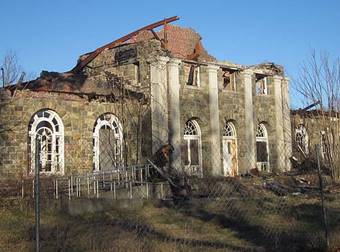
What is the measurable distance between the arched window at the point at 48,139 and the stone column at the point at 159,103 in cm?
452

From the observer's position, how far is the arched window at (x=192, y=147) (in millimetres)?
24856

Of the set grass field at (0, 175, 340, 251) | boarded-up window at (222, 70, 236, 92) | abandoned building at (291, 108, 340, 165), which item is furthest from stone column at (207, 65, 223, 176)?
grass field at (0, 175, 340, 251)

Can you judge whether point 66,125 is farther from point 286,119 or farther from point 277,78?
point 286,119

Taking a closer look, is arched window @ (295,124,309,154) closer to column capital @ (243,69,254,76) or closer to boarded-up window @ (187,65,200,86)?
column capital @ (243,69,254,76)

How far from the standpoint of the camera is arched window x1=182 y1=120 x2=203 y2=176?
979 inches

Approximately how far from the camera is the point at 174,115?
24.0 metres

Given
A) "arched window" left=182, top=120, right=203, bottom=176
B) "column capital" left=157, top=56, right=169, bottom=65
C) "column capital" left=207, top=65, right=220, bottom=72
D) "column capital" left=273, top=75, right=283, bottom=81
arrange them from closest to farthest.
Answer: "column capital" left=157, top=56, right=169, bottom=65 < "arched window" left=182, top=120, right=203, bottom=176 < "column capital" left=207, top=65, right=220, bottom=72 < "column capital" left=273, top=75, right=283, bottom=81

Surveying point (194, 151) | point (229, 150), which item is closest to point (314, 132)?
point (229, 150)

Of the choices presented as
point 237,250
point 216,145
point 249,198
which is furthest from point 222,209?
point 216,145

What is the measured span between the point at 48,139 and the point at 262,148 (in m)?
13.6

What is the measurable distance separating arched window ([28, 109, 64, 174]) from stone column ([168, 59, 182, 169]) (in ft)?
18.1

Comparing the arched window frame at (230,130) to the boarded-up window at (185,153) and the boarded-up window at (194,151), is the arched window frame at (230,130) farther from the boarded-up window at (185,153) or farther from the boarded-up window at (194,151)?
the boarded-up window at (185,153)

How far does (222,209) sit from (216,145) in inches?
411

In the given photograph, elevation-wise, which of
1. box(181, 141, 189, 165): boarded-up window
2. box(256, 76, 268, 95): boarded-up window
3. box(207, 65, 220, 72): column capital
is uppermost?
box(207, 65, 220, 72): column capital
